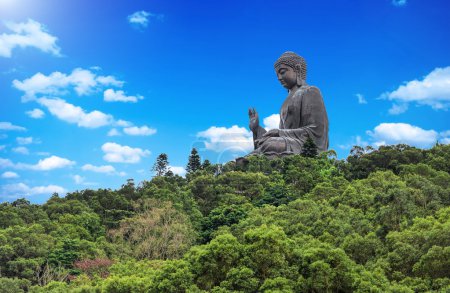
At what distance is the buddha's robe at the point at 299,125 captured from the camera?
29944 mm

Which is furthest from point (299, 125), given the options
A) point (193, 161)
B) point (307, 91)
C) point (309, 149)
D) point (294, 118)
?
point (193, 161)

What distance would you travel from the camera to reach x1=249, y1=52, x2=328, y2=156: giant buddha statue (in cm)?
3003

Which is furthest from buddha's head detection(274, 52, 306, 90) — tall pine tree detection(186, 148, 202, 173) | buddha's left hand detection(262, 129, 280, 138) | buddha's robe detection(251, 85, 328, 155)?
tall pine tree detection(186, 148, 202, 173)

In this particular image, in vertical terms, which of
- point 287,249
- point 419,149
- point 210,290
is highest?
point 419,149

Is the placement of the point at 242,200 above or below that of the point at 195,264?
above

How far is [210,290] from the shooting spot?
10.5 meters

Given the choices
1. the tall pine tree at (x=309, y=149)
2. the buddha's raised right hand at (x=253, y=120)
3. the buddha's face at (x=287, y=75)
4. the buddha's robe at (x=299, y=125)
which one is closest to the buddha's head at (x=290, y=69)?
the buddha's face at (x=287, y=75)

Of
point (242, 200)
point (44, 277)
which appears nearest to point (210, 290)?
point (44, 277)

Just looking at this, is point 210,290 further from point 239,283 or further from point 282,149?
point 282,149

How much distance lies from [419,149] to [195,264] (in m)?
20.4

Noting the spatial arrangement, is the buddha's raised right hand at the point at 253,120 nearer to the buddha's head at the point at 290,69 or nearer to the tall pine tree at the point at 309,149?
the buddha's head at the point at 290,69

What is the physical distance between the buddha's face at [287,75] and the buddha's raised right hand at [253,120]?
8.91ft

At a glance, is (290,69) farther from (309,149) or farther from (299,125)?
(309,149)

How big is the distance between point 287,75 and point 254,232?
23238 millimetres
